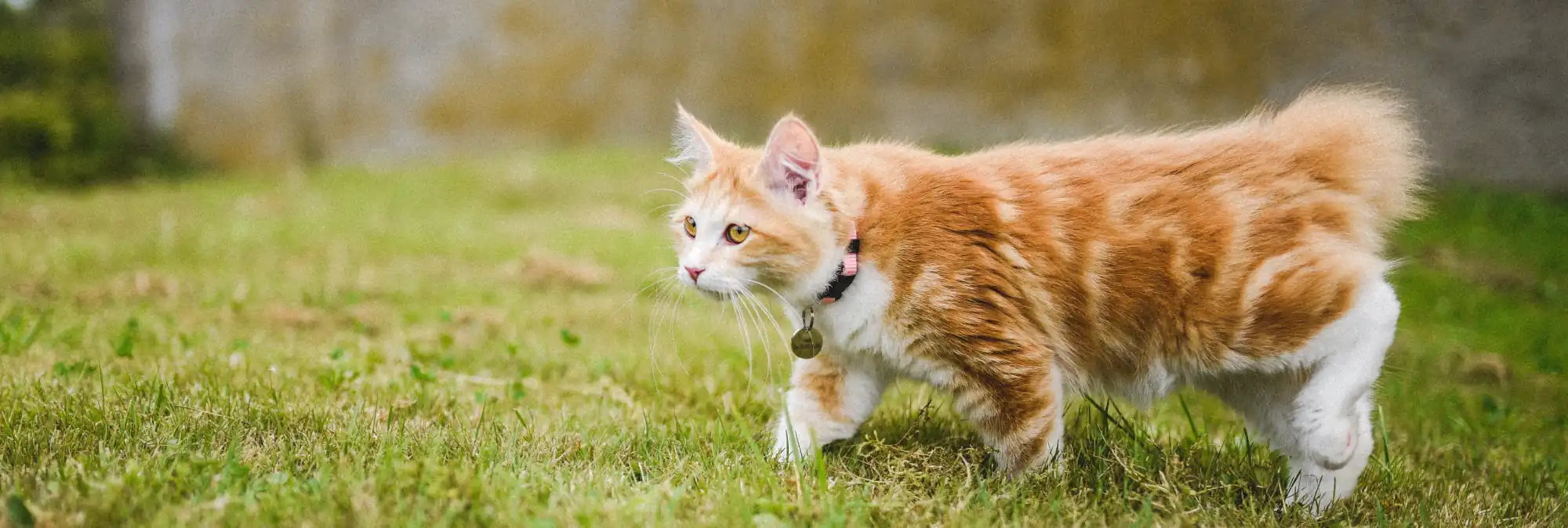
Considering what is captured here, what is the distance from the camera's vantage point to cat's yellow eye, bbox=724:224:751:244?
223 cm

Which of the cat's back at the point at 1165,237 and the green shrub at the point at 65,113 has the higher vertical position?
the cat's back at the point at 1165,237

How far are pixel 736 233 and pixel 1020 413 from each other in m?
0.76

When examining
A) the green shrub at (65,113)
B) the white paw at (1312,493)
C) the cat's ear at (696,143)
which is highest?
→ the cat's ear at (696,143)

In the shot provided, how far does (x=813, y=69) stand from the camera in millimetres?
8875

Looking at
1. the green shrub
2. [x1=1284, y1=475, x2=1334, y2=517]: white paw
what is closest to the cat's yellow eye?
[x1=1284, y1=475, x2=1334, y2=517]: white paw

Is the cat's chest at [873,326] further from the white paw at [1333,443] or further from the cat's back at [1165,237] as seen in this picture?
the white paw at [1333,443]

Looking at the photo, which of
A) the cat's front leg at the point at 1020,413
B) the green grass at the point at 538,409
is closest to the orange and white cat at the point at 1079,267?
the cat's front leg at the point at 1020,413

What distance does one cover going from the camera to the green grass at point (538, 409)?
6.53 feet

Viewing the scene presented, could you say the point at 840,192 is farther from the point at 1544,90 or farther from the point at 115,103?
the point at 115,103

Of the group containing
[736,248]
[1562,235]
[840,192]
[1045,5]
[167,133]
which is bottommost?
[167,133]

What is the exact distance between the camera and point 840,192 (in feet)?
7.27

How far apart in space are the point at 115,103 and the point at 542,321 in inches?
321

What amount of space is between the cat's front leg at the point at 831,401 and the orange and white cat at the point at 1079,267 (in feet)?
0.13

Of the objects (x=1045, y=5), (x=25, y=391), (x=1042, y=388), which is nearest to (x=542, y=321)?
(x=25, y=391)
